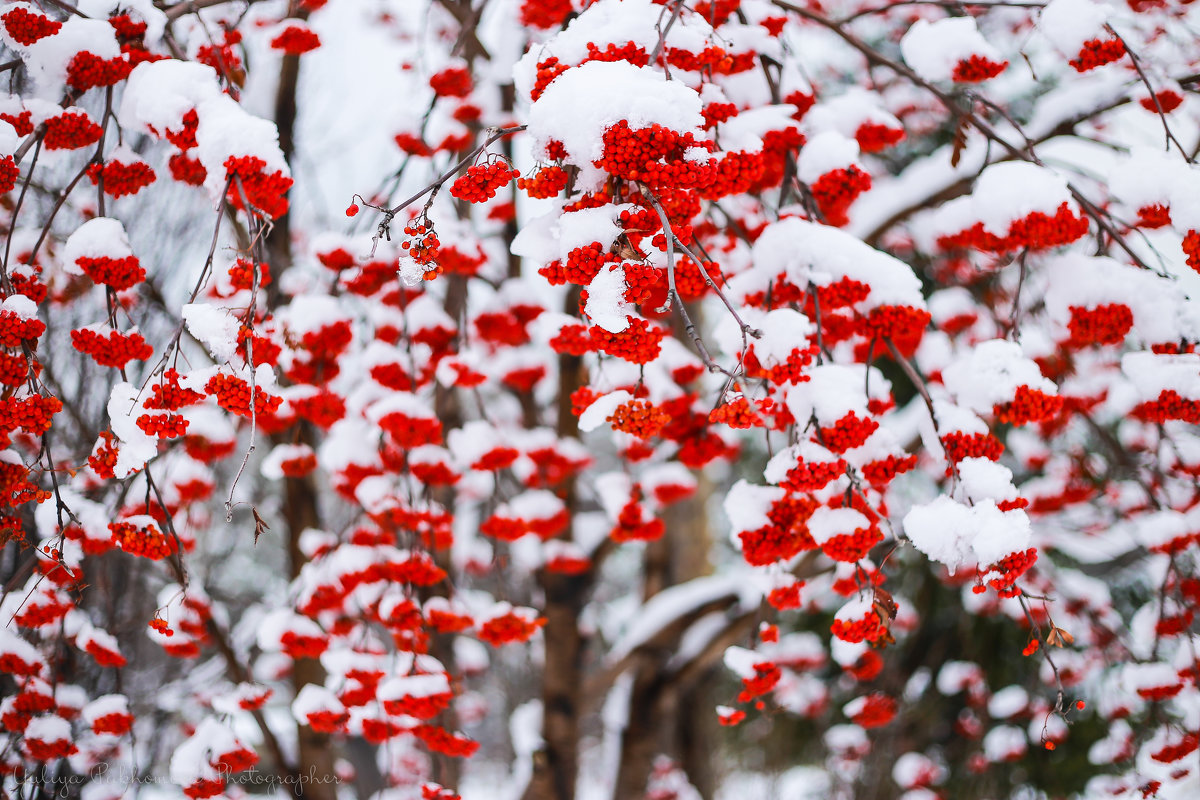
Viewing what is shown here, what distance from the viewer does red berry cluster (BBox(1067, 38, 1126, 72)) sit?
1.90m

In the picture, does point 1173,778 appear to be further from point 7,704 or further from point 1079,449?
point 7,704

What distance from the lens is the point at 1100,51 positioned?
191cm

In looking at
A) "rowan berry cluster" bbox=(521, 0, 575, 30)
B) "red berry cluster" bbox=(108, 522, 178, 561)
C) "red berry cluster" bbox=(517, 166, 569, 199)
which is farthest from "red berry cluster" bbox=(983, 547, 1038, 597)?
"rowan berry cluster" bbox=(521, 0, 575, 30)

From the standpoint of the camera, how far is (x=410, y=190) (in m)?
3.70

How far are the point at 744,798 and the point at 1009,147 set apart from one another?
9314 millimetres

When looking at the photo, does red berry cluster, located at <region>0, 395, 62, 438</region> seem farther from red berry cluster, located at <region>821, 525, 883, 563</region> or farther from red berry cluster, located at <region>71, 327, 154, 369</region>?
red berry cluster, located at <region>821, 525, 883, 563</region>

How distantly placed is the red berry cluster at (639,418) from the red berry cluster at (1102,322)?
1.30 m

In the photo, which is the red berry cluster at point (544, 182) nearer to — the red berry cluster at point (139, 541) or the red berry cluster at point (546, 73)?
the red berry cluster at point (546, 73)

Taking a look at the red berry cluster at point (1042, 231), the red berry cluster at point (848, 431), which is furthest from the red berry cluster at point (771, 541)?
the red berry cluster at point (1042, 231)

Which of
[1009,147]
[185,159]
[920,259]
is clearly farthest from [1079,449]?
[185,159]

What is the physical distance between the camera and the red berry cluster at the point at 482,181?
1.38 meters

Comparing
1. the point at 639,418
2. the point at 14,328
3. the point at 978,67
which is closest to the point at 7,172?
the point at 14,328

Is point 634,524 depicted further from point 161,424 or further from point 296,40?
point 296,40

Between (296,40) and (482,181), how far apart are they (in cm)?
172
